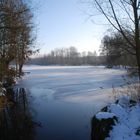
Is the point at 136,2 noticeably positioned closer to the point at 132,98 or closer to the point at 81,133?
the point at 132,98

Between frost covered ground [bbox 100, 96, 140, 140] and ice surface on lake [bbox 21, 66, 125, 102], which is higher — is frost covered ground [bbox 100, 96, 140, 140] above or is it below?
above

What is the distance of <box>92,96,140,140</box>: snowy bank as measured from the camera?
29.4 feet

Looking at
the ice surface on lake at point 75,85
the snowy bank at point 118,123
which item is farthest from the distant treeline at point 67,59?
the snowy bank at point 118,123

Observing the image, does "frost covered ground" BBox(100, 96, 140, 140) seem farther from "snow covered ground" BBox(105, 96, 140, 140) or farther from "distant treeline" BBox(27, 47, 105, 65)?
A: "distant treeline" BBox(27, 47, 105, 65)

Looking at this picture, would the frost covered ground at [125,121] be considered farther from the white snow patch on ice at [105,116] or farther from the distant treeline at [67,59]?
the distant treeline at [67,59]

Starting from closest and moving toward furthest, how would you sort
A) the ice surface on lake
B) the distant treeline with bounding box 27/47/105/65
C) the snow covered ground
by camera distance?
the snow covered ground
the ice surface on lake
the distant treeline with bounding box 27/47/105/65

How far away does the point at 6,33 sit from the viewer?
17.9m

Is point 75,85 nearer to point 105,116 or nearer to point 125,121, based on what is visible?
point 105,116

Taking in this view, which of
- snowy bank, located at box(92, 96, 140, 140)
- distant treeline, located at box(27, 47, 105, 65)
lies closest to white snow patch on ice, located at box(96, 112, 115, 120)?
snowy bank, located at box(92, 96, 140, 140)

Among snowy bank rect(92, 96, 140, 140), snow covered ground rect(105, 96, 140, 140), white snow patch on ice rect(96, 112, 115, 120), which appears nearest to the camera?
snow covered ground rect(105, 96, 140, 140)

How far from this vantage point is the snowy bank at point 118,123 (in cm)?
895

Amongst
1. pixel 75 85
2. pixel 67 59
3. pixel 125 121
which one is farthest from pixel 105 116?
pixel 67 59

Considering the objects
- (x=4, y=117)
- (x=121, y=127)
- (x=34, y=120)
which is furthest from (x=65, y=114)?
(x=121, y=127)

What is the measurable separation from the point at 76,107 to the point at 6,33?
6.40 metres
